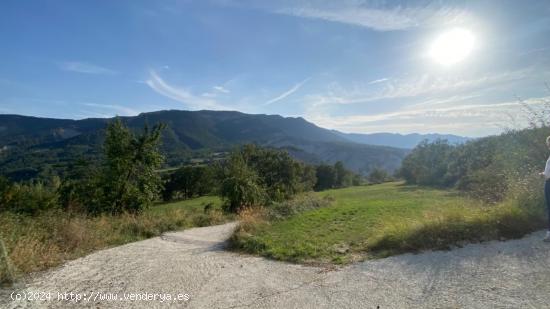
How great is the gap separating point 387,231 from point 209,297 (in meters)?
4.71

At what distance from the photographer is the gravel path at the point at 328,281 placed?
4789 millimetres

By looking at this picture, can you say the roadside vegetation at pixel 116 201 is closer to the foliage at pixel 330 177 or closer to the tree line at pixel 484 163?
the tree line at pixel 484 163

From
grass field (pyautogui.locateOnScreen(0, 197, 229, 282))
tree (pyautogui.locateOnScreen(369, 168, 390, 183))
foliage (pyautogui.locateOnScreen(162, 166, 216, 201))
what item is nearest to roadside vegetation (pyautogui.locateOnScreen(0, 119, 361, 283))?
grass field (pyautogui.locateOnScreen(0, 197, 229, 282))

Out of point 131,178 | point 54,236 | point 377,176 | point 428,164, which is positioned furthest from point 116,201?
point 377,176

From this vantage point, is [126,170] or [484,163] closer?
[126,170]

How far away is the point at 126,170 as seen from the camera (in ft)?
68.5

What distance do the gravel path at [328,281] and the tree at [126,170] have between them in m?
13.5

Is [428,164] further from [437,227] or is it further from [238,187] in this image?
[437,227]

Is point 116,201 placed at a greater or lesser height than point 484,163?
lesser

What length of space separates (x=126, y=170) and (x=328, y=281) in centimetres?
1857

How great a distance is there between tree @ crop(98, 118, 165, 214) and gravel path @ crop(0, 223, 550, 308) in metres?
13.5

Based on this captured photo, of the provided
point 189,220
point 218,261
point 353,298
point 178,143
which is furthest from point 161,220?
point 178,143

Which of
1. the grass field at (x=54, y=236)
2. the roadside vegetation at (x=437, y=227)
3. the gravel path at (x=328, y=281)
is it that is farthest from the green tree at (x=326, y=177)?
the gravel path at (x=328, y=281)

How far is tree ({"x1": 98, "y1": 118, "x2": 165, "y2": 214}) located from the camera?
67.1ft
